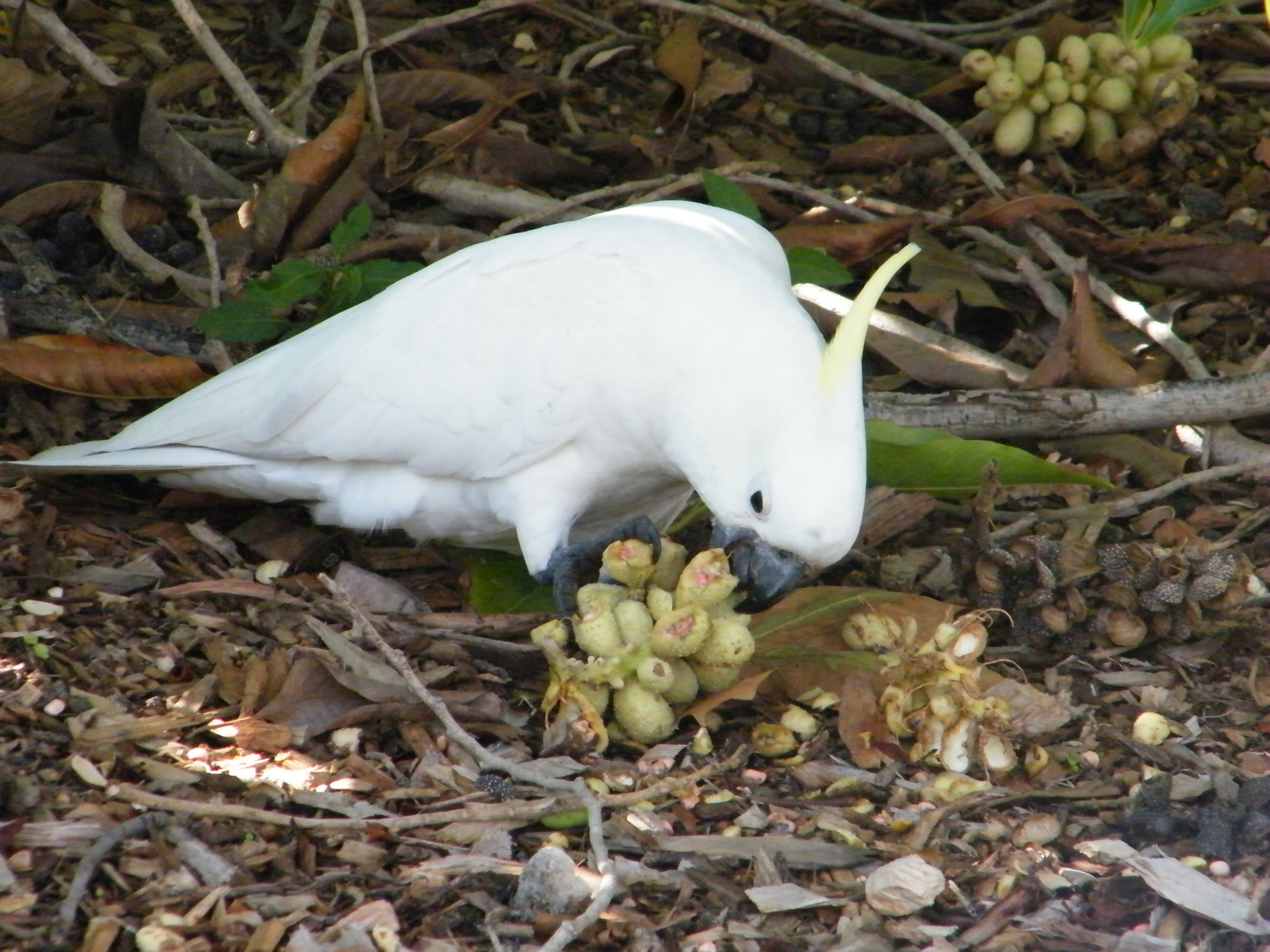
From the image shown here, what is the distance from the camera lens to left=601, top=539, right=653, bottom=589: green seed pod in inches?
96.4

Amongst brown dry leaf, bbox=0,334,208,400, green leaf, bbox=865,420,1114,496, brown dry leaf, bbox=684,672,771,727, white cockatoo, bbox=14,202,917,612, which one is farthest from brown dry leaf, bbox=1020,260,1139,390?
brown dry leaf, bbox=0,334,208,400

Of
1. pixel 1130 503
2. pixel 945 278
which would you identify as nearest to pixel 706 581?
pixel 1130 503

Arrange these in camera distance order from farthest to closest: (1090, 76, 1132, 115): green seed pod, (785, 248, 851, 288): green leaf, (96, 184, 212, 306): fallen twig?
(1090, 76, 1132, 115): green seed pod
(96, 184, 212, 306): fallen twig
(785, 248, 851, 288): green leaf

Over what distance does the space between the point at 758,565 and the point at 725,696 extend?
0.85 feet

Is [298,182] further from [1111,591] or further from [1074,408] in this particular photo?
[1111,591]

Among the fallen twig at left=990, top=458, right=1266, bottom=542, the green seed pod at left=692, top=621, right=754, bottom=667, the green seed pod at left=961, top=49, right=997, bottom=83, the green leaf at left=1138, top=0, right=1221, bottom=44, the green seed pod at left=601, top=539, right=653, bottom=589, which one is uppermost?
the green leaf at left=1138, top=0, right=1221, bottom=44

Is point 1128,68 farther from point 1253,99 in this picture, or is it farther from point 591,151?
point 591,151

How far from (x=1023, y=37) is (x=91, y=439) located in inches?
114

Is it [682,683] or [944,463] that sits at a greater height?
[944,463]

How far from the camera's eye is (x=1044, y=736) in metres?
2.46

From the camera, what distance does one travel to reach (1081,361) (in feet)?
10.7

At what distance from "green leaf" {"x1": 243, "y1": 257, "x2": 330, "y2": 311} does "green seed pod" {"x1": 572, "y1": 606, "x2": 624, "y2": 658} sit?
1.14 m

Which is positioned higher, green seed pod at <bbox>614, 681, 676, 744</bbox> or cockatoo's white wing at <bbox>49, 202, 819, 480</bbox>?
cockatoo's white wing at <bbox>49, 202, 819, 480</bbox>

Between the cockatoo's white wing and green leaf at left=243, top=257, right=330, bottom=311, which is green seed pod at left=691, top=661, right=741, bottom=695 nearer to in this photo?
the cockatoo's white wing
